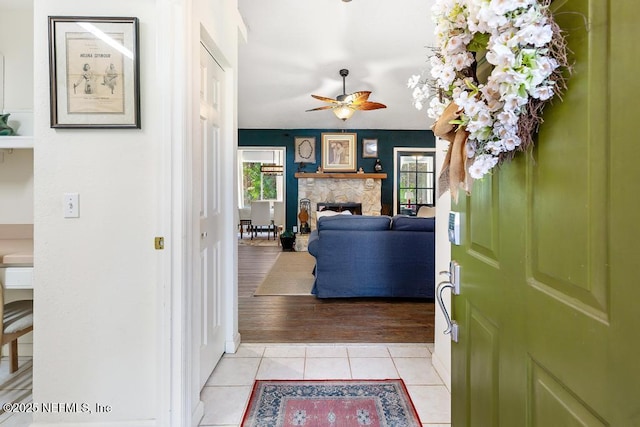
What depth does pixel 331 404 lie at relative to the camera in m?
1.82

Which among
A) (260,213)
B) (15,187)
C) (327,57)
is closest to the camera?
(15,187)

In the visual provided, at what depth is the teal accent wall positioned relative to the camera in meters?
7.65

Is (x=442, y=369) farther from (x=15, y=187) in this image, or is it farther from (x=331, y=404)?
(x=15, y=187)

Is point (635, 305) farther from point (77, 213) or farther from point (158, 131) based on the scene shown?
point (77, 213)

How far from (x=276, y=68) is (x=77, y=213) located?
15.8 ft

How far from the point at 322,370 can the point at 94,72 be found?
216cm

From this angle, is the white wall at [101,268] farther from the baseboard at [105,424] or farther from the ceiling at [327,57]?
the ceiling at [327,57]

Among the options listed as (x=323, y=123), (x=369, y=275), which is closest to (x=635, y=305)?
(x=369, y=275)

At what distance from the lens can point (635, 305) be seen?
1.56ft

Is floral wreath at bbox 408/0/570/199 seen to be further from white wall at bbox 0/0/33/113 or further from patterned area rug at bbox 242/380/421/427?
white wall at bbox 0/0/33/113

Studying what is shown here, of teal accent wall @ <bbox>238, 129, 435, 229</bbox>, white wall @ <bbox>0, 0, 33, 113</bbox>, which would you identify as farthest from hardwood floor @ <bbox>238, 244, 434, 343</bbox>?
teal accent wall @ <bbox>238, 129, 435, 229</bbox>

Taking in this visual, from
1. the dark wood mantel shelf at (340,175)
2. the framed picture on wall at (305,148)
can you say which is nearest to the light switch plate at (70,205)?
the dark wood mantel shelf at (340,175)

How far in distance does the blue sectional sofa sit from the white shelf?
2.49 metres

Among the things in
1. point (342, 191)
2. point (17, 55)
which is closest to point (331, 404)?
point (17, 55)
